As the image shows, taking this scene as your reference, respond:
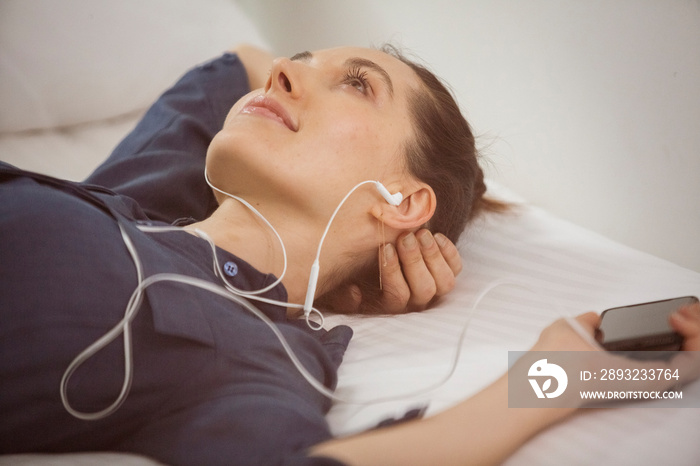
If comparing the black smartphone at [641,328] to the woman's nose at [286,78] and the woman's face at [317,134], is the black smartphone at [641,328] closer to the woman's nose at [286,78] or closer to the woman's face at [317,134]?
the woman's face at [317,134]

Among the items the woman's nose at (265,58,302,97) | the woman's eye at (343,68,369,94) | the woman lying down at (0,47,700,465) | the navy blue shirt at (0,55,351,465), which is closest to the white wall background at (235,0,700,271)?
the woman lying down at (0,47,700,465)

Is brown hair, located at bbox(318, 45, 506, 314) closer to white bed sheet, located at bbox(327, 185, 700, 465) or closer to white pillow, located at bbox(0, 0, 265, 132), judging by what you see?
white bed sheet, located at bbox(327, 185, 700, 465)

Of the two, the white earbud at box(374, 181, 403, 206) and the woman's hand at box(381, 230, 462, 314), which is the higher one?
the white earbud at box(374, 181, 403, 206)

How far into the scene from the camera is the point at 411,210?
1.07 meters

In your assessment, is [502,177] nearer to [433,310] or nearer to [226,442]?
[433,310]

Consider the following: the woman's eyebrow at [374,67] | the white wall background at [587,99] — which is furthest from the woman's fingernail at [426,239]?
the white wall background at [587,99]

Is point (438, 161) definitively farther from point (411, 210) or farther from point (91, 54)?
point (91, 54)

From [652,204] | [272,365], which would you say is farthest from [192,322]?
[652,204]

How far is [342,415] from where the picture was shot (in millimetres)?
777

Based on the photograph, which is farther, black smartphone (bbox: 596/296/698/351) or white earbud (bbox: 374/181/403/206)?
white earbud (bbox: 374/181/403/206)

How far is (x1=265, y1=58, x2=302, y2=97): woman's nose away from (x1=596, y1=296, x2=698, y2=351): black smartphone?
65cm

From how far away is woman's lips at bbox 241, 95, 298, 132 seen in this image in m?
0.99

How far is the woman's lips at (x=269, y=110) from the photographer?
99cm

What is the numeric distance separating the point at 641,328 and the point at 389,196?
1.52 feet
